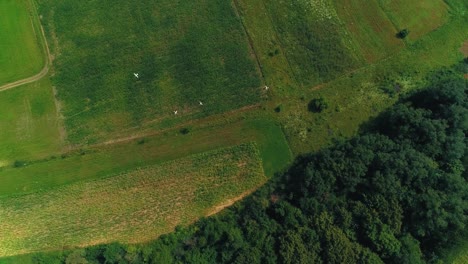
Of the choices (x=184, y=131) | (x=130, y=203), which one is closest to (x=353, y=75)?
(x=184, y=131)

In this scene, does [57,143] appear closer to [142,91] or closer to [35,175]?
[35,175]

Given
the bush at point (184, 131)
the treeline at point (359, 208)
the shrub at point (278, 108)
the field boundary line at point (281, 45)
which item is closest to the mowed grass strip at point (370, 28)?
the treeline at point (359, 208)

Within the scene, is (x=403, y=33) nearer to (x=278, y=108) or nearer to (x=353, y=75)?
(x=353, y=75)

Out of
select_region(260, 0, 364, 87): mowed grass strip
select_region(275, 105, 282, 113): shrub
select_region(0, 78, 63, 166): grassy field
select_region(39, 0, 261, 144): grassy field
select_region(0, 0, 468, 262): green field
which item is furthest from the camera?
select_region(260, 0, 364, 87): mowed grass strip

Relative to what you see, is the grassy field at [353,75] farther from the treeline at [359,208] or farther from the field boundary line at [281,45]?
the treeline at [359,208]

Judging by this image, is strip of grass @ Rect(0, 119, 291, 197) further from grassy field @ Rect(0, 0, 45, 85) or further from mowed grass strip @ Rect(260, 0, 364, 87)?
grassy field @ Rect(0, 0, 45, 85)

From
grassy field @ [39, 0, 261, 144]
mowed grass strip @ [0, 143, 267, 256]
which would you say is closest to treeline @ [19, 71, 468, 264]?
mowed grass strip @ [0, 143, 267, 256]
